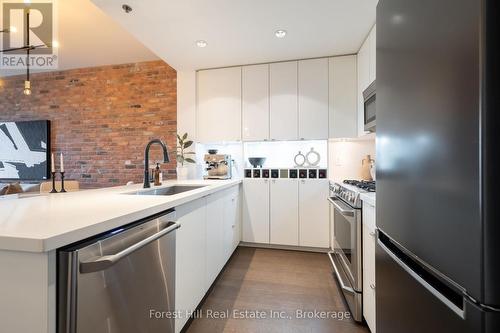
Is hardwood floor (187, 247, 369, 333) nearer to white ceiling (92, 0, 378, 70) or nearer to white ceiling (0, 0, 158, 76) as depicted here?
white ceiling (92, 0, 378, 70)

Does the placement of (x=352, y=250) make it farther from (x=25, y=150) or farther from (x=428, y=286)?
(x=25, y=150)

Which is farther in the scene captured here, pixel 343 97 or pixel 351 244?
pixel 343 97

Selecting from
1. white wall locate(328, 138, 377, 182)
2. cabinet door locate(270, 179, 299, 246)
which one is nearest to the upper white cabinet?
white wall locate(328, 138, 377, 182)

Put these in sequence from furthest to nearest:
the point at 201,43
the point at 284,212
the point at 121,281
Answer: the point at 284,212, the point at 201,43, the point at 121,281

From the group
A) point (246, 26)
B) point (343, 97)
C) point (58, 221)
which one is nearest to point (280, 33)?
point (246, 26)

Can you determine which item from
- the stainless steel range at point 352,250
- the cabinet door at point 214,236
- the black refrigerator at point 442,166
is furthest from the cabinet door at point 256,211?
the black refrigerator at point 442,166

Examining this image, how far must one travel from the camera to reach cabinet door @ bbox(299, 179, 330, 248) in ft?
9.37

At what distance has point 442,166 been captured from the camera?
601 millimetres

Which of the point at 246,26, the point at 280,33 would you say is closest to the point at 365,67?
the point at 280,33

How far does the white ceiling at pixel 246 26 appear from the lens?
1.95m

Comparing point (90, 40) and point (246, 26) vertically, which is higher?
point (90, 40)

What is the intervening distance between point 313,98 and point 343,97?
1.18ft

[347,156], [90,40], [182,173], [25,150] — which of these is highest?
[90,40]

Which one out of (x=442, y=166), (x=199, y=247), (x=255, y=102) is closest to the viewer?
(x=442, y=166)
